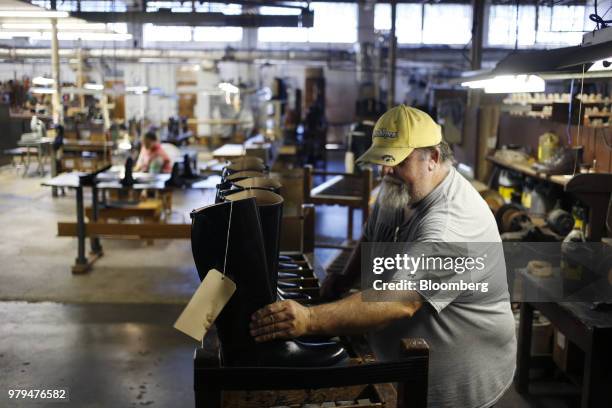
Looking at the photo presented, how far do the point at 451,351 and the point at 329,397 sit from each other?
15.1 inches

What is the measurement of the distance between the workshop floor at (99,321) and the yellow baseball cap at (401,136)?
2.35 m

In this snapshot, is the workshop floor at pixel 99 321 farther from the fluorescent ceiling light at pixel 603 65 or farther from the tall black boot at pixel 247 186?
the fluorescent ceiling light at pixel 603 65

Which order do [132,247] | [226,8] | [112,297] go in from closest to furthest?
[112,297]
[132,247]
[226,8]

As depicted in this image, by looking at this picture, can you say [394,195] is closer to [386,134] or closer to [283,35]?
[386,134]

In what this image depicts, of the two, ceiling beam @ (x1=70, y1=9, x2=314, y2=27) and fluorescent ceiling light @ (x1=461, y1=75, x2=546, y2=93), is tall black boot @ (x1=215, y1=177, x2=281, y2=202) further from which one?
ceiling beam @ (x1=70, y1=9, x2=314, y2=27)

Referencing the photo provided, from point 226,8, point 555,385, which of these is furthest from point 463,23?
point 555,385

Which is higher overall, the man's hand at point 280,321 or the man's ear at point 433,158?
the man's ear at point 433,158

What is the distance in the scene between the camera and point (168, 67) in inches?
774

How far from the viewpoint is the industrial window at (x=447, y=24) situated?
1641cm

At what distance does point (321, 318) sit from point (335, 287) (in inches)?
31.8

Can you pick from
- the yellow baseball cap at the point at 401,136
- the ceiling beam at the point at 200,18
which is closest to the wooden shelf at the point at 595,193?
the yellow baseball cap at the point at 401,136

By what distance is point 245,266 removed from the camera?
62.2 inches

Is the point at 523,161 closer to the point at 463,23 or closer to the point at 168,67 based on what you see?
the point at 463,23

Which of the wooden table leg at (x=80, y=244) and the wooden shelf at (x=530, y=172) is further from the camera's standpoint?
the wooden table leg at (x=80, y=244)
